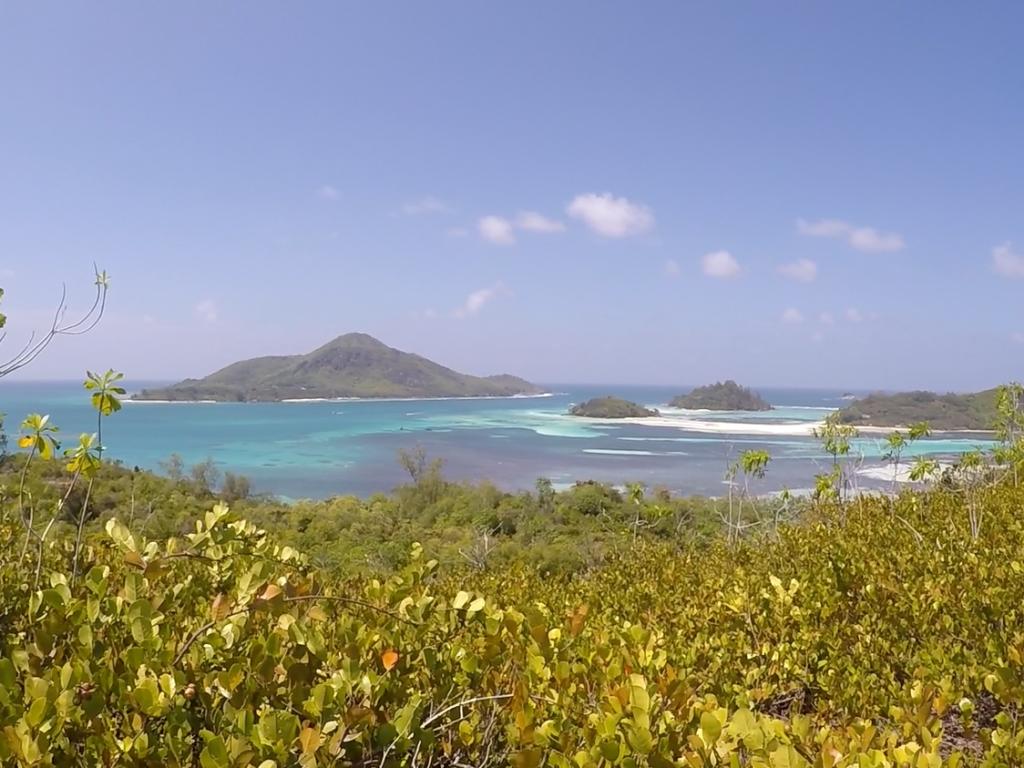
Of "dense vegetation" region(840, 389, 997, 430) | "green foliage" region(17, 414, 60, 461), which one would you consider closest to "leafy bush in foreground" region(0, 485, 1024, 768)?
"green foliage" region(17, 414, 60, 461)

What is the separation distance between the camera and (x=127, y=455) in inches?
2650

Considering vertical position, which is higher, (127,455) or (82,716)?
(82,716)

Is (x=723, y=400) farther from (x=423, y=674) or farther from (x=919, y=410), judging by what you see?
(x=423, y=674)

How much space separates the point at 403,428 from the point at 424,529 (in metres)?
64.9

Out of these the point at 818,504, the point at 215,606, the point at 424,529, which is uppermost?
the point at 215,606

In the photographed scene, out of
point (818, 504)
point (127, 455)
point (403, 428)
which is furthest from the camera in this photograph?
point (403, 428)

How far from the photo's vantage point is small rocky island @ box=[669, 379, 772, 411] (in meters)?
129

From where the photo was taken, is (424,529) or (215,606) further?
(424,529)

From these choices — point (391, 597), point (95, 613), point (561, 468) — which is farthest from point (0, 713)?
Answer: point (561, 468)

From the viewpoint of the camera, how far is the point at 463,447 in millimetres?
74750

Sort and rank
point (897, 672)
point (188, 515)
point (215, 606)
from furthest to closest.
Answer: point (188, 515) < point (897, 672) < point (215, 606)

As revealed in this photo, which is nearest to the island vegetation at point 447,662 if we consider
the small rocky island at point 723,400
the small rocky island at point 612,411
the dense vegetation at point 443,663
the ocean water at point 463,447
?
the dense vegetation at point 443,663

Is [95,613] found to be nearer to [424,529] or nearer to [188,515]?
[188,515]

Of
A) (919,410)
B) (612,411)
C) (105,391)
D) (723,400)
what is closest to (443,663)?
(105,391)
